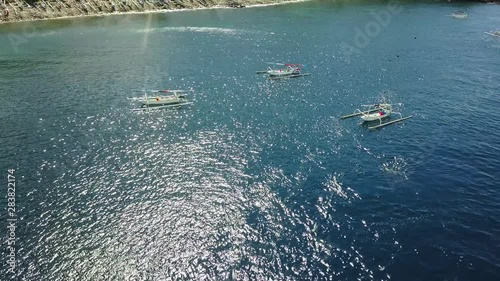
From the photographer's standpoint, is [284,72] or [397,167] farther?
[284,72]

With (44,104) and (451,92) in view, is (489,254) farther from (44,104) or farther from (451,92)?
(44,104)

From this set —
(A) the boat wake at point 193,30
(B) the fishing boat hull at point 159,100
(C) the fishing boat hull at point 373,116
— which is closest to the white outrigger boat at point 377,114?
(C) the fishing boat hull at point 373,116

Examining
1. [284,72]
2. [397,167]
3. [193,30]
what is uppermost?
[193,30]

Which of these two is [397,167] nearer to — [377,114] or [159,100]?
[377,114]

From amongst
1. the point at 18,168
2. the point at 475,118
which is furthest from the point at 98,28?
the point at 475,118

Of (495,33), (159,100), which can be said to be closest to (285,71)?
(159,100)

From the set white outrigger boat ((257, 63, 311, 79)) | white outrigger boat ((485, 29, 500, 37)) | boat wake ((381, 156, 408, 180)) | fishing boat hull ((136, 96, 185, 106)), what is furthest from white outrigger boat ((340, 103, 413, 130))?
white outrigger boat ((485, 29, 500, 37))

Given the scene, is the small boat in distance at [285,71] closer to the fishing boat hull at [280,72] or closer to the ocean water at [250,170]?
the fishing boat hull at [280,72]

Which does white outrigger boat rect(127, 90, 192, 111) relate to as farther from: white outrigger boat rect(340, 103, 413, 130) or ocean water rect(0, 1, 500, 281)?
white outrigger boat rect(340, 103, 413, 130)

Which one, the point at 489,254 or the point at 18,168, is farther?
the point at 18,168
